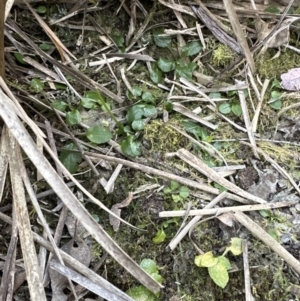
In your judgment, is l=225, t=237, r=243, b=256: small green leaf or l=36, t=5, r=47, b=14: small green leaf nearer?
l=225, t=237, r=243, b=256: small green leaf

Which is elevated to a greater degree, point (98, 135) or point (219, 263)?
point (98, 135)

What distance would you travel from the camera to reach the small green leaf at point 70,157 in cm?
132

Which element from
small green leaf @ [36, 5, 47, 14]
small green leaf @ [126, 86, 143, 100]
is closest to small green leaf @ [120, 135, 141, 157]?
small green leaf @ [126, 86, 143, 100]

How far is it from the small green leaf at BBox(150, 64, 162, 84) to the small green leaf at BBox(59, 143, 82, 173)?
327 millimetres

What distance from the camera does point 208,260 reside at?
1244mm

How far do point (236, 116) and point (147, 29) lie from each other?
38cm

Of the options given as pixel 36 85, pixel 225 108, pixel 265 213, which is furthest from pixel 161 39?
pixel 265 213

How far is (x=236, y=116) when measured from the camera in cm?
145

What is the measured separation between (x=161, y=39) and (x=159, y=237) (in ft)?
2.02

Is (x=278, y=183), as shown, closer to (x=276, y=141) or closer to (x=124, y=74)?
(x=276, y=141)

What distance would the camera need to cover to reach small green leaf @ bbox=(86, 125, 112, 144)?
1.35 meters

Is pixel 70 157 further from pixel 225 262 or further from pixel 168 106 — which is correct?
pixel 225 262

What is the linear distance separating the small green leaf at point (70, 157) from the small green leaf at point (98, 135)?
5 cm

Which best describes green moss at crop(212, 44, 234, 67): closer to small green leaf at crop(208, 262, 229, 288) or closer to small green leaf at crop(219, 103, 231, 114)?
small green leaf at crop(219, 103, 231, 114)
